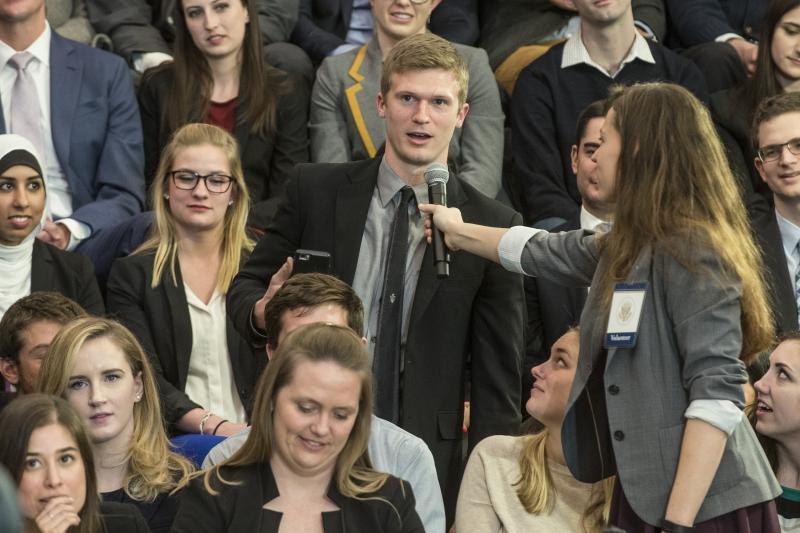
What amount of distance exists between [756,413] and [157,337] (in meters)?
1.82

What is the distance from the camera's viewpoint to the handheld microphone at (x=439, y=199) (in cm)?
326

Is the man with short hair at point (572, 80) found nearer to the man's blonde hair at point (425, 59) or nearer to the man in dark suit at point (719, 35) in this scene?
the man in dark suit at point (719, 35)

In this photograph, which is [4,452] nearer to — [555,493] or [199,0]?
[555,493]

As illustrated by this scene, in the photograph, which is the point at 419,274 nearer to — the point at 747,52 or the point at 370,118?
the point at 370,118

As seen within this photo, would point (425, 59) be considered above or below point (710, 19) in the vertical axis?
below

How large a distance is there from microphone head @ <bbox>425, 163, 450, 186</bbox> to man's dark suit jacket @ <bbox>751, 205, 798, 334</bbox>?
54.9 inches

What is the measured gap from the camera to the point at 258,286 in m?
3.76

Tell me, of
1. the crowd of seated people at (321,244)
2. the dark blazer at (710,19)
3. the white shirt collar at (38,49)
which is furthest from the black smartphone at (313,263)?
the dark blazer at (710,19)

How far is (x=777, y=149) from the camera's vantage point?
4.64 metres

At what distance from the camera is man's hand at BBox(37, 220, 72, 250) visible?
484 centimetres

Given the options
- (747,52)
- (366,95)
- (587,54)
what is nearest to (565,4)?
(587,54)

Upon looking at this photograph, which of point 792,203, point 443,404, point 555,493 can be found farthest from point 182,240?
point 792,203

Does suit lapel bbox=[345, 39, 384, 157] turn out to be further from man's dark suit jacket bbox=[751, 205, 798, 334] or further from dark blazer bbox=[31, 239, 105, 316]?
man's dark suit jacket bbox=[751, 205, 798, 334]

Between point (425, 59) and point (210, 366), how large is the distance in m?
1.32
